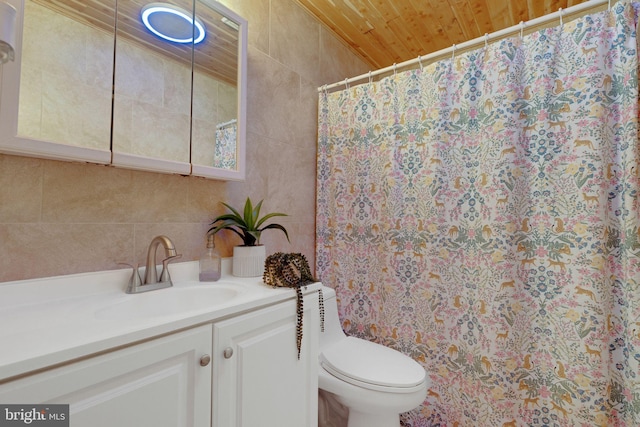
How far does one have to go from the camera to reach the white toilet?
1157 millimetres

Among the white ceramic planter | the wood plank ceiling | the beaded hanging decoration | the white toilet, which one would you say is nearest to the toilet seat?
the white toilet

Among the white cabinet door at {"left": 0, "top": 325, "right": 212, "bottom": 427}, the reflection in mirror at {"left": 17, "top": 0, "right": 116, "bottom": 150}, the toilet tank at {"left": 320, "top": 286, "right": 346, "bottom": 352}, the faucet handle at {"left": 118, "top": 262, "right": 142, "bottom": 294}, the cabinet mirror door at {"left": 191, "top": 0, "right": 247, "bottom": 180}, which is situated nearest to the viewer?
the white cabinet door at {"left": 0, "top": 325, "right": 212, "bottom": 427}

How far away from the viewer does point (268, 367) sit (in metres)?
0.92

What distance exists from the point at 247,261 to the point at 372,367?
72 centimetres

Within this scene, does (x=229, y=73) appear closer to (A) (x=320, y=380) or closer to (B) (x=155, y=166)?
(B) (x=155, y=166)

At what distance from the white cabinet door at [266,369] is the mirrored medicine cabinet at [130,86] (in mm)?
670

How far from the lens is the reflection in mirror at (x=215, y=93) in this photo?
49.1 inches

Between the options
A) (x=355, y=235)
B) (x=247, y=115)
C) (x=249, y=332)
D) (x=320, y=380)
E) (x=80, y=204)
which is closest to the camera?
(x=249, y=332)

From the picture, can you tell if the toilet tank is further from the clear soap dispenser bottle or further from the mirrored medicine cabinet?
the mirrored medicine cabinet

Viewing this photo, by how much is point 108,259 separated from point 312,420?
94cm

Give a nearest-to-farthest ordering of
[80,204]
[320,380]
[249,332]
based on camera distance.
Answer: [249,332], [80,204], [320,380]

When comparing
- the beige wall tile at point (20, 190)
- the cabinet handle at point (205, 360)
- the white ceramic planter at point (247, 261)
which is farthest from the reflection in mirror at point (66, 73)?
the cabinet handle at point (205, 360)

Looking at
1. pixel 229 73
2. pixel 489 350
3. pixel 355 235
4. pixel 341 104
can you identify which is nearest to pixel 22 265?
pixel 229 73

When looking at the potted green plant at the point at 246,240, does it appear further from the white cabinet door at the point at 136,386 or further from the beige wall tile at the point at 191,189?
the white cabinet door at the point at 136,386
